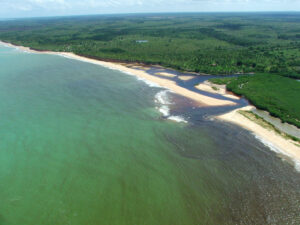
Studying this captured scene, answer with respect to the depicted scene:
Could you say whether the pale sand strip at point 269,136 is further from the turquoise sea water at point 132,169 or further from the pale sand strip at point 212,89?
the pale sand strip at point 212,89

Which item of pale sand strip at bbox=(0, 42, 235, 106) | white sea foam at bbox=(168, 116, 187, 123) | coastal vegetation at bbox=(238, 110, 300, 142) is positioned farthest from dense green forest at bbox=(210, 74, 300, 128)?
white sea foam at bbox=(168, 116, 187, 123)

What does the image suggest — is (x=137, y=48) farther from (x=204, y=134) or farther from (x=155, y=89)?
(x=204, y=134)

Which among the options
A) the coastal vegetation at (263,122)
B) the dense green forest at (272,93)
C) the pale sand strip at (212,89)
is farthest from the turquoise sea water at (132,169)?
the pale sand strip at (212,89)

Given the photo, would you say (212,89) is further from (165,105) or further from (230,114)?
(165,105)

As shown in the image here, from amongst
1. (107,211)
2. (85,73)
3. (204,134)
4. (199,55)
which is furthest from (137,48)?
(107,211)

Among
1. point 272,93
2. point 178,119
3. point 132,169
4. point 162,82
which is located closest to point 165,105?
point 178,119
